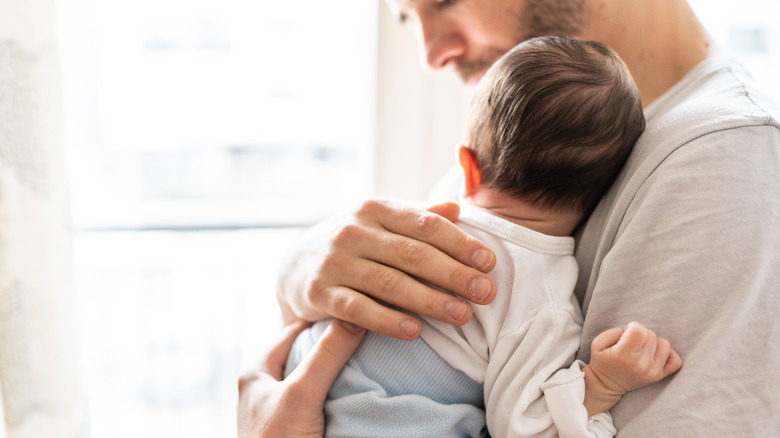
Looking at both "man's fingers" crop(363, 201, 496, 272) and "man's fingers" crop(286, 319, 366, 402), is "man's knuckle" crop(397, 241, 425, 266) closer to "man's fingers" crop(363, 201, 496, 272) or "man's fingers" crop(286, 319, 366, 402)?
"man's fingers" crop(363, 201, 496, 272)

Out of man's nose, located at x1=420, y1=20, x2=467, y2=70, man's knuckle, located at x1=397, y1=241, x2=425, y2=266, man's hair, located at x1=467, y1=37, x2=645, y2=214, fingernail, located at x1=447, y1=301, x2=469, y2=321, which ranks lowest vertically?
fingernail, located at x1=447, y1=301, x2=469, y2=321

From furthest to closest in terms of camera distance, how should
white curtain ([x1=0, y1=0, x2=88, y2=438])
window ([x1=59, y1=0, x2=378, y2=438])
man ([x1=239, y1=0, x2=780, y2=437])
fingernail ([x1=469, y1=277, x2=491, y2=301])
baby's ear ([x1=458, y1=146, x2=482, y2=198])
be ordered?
window ([x1=59, y1=0, x2=378, y2=438]) → white curtain ([x1=0, y1=0, x2=88, y2=438]) → baby's ear ([x1=458, y1=146, x2=482, y2=198]) → fingernail ([x1=469, y1=277, x2=491, y2=301]) → man ([x1=239, y1=0, x2=780, y2=437])

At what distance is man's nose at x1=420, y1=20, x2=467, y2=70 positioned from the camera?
129 cm

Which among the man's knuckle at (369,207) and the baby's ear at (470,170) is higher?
the baby's ear at (470,170)

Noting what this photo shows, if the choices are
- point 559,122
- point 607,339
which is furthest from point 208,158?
point 607,339

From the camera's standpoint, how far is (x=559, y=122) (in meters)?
0.81

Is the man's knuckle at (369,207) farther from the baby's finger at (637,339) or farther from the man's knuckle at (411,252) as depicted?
the baby's finger at (637,339)

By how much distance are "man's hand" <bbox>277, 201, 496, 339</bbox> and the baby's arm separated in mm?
149

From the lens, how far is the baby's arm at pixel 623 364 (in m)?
0.67

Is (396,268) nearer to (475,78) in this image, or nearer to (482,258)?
(482,258)

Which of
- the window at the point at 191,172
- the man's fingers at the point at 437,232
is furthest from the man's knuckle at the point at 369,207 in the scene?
the window at the point at 191,172

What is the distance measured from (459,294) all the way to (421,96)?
1.07 meters

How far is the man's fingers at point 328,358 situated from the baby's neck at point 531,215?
0.85 feet

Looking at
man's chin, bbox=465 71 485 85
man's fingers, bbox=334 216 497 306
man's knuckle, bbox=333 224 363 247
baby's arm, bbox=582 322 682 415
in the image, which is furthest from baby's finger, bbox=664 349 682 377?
man's chin, bbox=465 71 485 85
